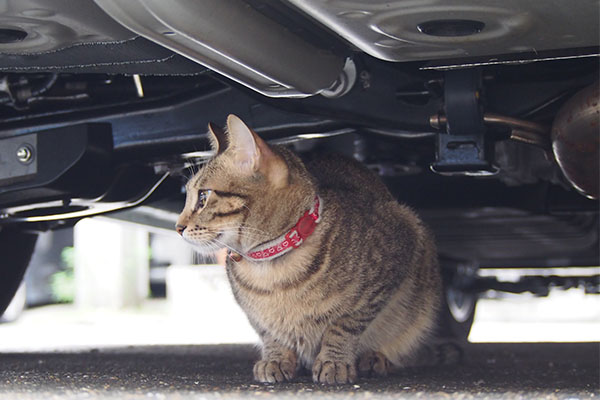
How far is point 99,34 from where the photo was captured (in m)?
1.64

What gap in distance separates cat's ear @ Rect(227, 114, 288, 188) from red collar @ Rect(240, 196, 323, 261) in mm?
107

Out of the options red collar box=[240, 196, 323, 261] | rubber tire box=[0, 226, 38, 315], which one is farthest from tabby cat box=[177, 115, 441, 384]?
rubber tire box=[0, 226, 38, 315]

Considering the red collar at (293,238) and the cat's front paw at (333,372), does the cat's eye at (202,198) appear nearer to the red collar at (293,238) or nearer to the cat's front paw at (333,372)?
the red collar at (293,238)

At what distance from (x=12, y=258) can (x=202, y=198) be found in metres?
0.93

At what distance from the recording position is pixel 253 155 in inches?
82.6

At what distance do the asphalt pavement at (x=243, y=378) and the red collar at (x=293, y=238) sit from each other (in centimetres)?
31

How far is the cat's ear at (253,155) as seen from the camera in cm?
206

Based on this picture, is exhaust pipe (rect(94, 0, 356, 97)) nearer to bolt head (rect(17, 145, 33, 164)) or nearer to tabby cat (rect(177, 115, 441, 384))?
tabby cat (rect(177, 115, 441, 384))

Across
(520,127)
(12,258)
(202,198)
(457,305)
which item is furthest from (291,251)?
(457,305)

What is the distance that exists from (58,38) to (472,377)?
129cm

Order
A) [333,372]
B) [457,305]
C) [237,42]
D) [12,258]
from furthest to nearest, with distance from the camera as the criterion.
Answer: [457,305] < [12,258] < [333,372] < [237,42]

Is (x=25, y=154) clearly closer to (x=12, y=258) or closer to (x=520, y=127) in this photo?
(x=12, y=258)

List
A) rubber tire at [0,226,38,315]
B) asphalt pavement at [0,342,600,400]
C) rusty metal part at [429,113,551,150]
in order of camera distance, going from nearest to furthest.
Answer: asphalt pavement at [0,342,600,400]
rusty metal part at [429,113,551,150]
rubber tire at [0,226,38,315]

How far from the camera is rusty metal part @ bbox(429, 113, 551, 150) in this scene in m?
2.04
